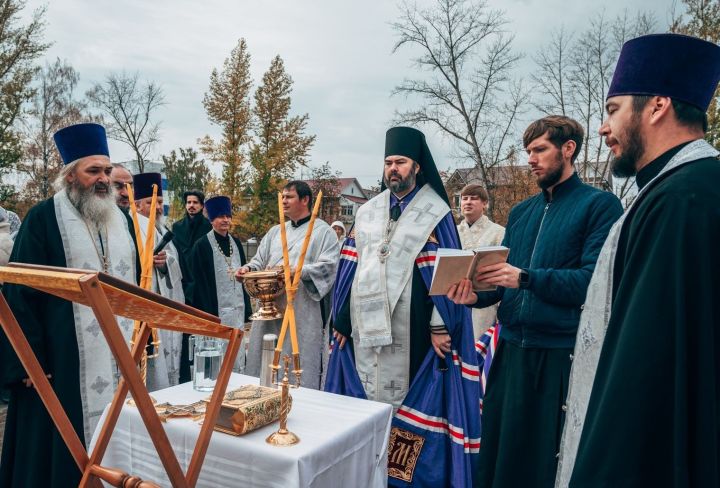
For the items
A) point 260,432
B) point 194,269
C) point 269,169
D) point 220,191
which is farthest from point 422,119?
point 260,432

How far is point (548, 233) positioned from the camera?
111 inches

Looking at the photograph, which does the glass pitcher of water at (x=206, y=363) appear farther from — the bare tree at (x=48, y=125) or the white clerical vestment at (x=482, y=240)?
the bare tree at (x=48, y=125)

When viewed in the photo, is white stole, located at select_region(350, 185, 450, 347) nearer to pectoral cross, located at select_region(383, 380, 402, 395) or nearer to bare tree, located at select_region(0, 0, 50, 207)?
pectoral cross, located at select_region(383, 380, 402, 395)

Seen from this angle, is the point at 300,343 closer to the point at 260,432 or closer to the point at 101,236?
the point at 101,236

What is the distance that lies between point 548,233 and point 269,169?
22212mm

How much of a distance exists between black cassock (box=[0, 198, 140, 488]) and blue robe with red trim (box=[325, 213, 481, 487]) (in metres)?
1.86

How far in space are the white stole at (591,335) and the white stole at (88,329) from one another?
8.21 feet

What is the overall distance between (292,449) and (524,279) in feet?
4.55

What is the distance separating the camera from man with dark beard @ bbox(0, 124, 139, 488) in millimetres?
2914

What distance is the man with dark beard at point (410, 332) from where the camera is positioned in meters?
3.43

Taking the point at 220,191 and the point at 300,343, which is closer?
the point at 300,343

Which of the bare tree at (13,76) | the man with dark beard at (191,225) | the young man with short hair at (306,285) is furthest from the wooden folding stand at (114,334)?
the bare tree at (13,76)

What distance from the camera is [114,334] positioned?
1394 mm

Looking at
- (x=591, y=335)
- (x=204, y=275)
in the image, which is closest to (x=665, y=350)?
(x=591, y=335)
